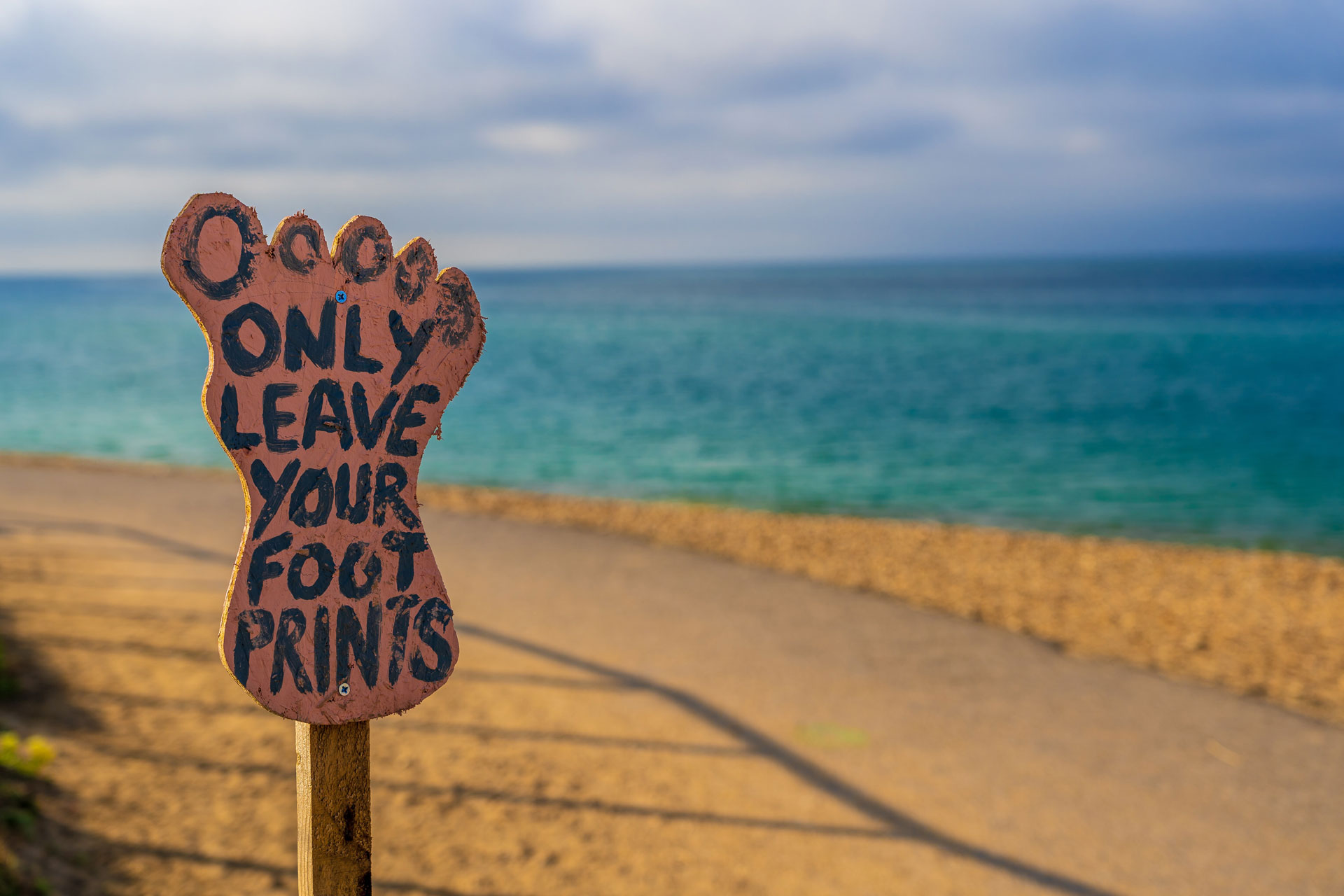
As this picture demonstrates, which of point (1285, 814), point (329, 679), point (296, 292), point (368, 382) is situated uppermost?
point (296, 292)

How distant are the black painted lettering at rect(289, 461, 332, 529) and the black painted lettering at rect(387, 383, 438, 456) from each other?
0.49 ft

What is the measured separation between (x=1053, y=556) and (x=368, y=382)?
863cm

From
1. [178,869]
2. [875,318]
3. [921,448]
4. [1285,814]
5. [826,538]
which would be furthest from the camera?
[875,318]

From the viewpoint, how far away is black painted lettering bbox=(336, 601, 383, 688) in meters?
2.02

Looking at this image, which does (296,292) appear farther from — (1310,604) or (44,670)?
(1310,604)

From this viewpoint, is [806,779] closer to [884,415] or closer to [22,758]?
[22,758]

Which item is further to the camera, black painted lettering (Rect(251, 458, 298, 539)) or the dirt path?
the dirt path

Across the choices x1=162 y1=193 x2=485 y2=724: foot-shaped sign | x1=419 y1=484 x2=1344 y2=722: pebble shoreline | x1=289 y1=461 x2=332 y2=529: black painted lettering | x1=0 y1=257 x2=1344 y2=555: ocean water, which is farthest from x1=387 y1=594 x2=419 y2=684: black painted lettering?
x1=0 y1=257 x2=1344 y2=555: ocean water

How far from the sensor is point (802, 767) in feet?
15.4

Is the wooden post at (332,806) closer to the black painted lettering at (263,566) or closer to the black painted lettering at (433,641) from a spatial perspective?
A: the black painted lettering at (433,641)

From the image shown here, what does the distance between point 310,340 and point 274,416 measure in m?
0.17

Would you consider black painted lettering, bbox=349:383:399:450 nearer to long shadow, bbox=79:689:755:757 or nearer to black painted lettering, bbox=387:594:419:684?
black painted lettering, bbox=387:594:419:684

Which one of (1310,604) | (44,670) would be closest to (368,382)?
(44,670)

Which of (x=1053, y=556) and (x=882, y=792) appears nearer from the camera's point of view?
(x=882, y=792)
